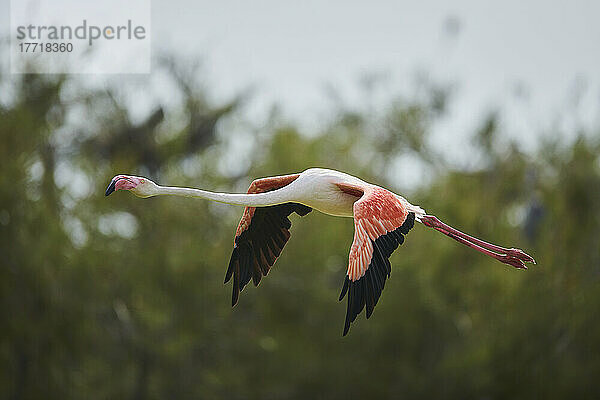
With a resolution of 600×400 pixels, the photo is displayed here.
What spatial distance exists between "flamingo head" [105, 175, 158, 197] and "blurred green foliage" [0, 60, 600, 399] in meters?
8.84

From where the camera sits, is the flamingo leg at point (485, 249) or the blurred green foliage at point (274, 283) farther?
the blurred green foliage at point (274, 283)

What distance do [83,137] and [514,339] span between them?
306 inches

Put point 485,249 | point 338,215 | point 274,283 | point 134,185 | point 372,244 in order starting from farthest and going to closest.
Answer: point 274,283
point 485,249
point 338,215
point 134,185
point 372,244

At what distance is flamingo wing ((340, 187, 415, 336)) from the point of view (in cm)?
341

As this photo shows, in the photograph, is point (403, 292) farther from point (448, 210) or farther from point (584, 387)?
point (584, 387)

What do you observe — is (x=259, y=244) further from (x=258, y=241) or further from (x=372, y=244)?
(x=372, y=244)

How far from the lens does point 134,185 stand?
13.1 ft

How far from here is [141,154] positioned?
581 inches

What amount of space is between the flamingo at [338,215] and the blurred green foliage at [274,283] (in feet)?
27.5

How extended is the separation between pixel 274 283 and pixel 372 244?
1114 cm

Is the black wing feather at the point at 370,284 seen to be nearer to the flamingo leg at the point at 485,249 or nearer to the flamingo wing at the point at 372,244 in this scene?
the flamingo wing at the point at 372,244

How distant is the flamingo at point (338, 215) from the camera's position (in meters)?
3.46

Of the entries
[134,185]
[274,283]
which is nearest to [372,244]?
[134,185]

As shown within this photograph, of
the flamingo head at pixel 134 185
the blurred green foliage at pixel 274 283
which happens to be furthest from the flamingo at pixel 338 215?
the blurred green foliage at pixel 274 283
